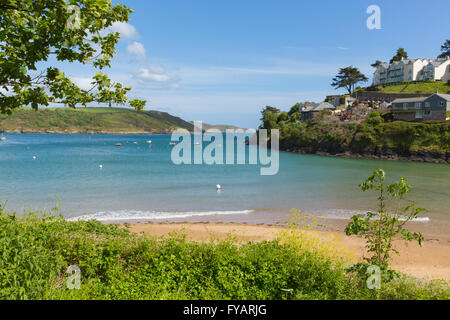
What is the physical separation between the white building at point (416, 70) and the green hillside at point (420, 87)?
8726mm

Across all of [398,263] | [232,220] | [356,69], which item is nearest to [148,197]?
[232,220]

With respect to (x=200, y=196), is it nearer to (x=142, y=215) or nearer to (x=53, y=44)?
(x=142, y=215)

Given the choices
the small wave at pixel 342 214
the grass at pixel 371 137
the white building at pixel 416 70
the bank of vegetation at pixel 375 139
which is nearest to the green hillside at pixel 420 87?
the white building at pixel 416 70

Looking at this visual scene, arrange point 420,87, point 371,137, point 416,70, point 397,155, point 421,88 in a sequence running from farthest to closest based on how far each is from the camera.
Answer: point 416,70
point 420,87
point 421,88
point 371,137
point 397,155

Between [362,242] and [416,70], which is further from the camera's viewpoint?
[416,70]

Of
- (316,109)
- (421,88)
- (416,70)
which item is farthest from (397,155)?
(416,70)

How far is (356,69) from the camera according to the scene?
128250 mm

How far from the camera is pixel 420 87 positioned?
4360 inches

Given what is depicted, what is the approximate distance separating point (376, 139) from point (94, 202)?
71564 millimetres

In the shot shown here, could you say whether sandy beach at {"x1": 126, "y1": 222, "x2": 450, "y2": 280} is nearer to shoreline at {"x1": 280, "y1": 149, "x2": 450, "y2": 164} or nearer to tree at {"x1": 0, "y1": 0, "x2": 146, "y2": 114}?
tree at {"x1": 0, "y1": 0, "x2": 146, "y2": 114}

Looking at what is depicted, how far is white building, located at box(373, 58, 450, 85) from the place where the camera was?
11800 cm

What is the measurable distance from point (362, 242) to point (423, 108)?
7798cm

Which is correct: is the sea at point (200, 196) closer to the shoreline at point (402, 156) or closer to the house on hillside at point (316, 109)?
the shoreline at point (402, 156)
